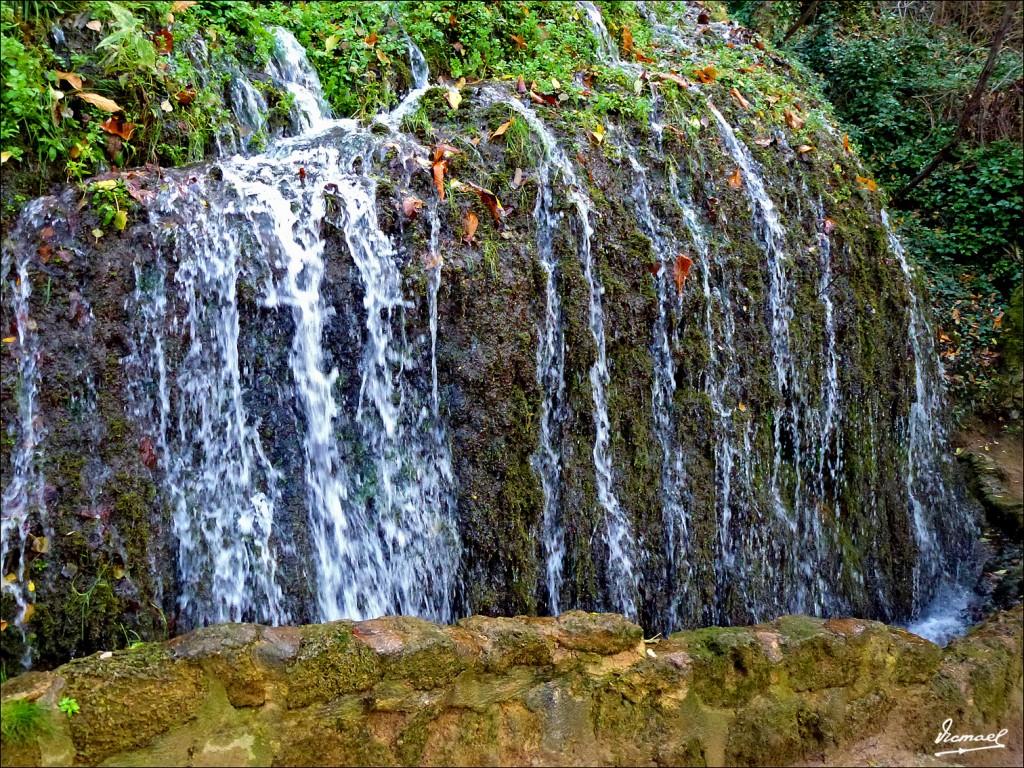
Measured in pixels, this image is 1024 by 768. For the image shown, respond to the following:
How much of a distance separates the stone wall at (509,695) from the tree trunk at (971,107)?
7.78m

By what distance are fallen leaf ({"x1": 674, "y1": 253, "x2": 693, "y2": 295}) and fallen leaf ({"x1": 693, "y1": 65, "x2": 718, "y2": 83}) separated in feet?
8.13

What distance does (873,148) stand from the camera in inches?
422

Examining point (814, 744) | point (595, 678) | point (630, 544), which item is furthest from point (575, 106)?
point (814, 744)

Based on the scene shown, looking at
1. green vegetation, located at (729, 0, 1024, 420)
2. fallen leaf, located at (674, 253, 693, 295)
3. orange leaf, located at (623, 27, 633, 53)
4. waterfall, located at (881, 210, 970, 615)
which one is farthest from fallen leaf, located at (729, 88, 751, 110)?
green vegetation, located at (729, 0, 1024, 420)

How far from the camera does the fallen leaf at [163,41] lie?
423 cm

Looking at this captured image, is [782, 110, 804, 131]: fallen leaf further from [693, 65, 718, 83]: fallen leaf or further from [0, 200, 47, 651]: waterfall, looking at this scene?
[0, 200, 47, 651]: waterfall

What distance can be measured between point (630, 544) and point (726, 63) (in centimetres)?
531

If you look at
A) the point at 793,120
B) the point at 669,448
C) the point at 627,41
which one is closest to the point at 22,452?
the point at 669,448

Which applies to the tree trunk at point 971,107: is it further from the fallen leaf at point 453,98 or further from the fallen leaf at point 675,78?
the fallen leaf at point 453,98

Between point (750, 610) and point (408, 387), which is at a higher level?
point (408, 387)

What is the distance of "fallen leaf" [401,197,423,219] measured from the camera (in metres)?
3.94

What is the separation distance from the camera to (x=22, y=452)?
10.3ft

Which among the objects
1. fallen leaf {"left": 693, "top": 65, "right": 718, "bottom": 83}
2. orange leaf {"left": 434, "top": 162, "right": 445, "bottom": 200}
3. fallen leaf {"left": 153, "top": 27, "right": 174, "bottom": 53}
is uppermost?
fallen leaf {"left": 693, "top": 65, "right": 718, "bottom": 83}

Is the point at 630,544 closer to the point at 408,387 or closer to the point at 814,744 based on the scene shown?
the point at 814,744
